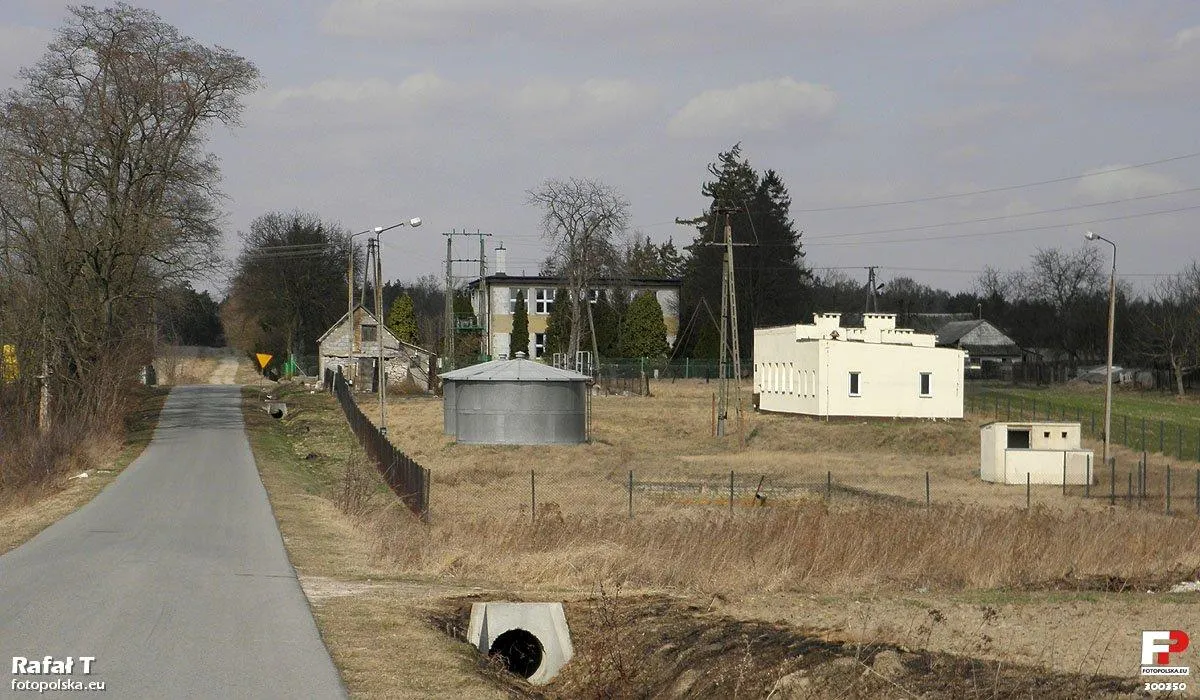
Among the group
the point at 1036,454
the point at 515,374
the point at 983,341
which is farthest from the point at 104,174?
the point at 983,341

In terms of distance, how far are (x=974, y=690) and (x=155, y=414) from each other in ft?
162

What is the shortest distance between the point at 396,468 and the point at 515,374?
2258cm

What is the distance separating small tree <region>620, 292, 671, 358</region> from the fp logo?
76.5 m

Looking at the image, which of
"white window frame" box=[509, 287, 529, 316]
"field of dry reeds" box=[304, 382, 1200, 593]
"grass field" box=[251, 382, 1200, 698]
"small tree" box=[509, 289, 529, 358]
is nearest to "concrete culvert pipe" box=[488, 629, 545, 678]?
"grass field" box=[251, 382, 1200, 698]

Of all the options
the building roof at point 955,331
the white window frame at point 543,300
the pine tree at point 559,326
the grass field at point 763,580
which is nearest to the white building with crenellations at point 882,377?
the grass field at point 763,580

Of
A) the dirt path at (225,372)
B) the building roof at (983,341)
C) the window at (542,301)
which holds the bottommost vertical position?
the dirt path at (225,372)

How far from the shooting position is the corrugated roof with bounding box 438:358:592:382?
5078cm

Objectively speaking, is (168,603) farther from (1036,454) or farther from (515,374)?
(515,374)

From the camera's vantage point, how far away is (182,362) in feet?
338

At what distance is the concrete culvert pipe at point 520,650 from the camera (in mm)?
13078

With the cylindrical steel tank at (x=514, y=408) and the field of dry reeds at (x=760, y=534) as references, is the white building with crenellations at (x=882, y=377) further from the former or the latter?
the field of dry reeds at (x=760, y=534)

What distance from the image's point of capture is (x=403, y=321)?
91.0 m

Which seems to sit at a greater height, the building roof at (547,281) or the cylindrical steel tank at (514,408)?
the building roof at (547,281)

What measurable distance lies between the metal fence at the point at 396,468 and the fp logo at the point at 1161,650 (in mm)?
13399
